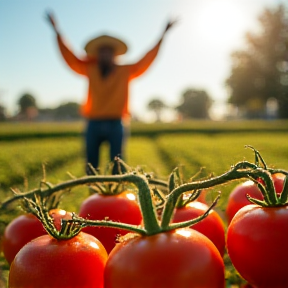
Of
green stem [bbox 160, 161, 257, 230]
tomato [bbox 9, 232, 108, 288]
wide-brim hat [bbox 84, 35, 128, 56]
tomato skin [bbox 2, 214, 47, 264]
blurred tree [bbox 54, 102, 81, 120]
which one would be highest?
wide-brim hat [bbox 84, 35, 128, 56]

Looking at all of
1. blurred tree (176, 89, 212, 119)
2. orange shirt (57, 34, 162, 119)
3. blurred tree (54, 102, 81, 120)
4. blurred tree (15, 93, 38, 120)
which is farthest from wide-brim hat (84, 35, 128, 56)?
blurred tree (54, 102, 81, 120)

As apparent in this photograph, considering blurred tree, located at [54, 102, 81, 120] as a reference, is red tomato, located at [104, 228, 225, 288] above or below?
above

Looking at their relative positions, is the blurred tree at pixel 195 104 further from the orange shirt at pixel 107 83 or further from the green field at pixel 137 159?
the orange shirt at pixel 107 83

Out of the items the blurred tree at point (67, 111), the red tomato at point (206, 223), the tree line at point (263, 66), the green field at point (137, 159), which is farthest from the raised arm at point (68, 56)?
the blurred tree at point (67, 111)

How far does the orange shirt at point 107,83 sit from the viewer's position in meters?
5.08

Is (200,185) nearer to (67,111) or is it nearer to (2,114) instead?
(2,114)

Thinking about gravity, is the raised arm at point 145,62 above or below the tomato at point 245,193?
above

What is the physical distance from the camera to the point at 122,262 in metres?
1.06

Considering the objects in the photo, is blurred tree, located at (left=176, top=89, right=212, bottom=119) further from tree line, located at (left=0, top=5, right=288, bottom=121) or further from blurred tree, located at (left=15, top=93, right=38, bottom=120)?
tree line, located at (left=0, top=5, right=288, bottom=121)

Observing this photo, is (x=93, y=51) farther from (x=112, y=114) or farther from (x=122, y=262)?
(x=122, y=262)

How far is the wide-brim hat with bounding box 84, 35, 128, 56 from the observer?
16.5 ft

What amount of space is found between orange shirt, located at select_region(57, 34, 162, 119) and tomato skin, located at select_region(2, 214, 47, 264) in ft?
11.4

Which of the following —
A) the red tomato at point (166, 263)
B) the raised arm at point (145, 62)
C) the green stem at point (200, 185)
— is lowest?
the red tomato at point (166, 263)

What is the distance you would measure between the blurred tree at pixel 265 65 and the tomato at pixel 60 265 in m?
52.7
